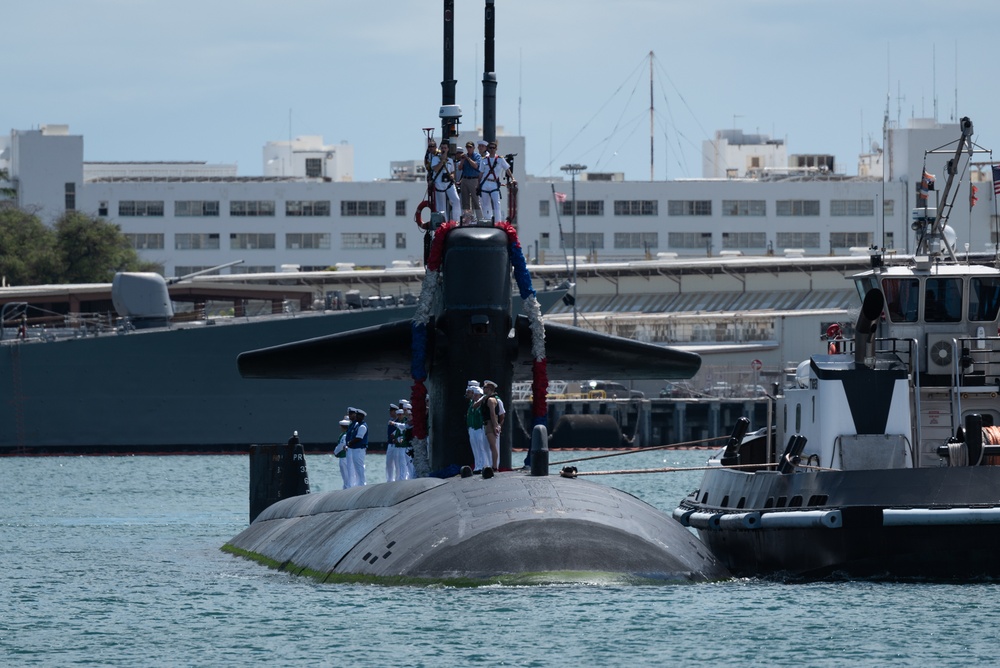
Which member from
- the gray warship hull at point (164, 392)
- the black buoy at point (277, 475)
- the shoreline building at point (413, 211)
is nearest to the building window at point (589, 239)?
the shoreline building at point (413, 211)

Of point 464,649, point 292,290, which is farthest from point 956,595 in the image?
point 292,290

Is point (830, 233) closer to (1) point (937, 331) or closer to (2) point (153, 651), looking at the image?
(1) point (937, 331)

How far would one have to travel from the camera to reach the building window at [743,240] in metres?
111

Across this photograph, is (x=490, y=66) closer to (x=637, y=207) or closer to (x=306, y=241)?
(x=306, y=241)

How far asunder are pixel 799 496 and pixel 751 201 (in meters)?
90.7

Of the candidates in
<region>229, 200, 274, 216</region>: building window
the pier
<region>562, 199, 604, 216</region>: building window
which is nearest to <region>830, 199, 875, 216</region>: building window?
<region>562, 199, 604, 216</region>: building window

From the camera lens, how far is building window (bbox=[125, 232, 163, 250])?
10738 centimetres

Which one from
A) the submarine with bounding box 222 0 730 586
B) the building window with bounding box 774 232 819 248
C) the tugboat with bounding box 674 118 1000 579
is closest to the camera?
the submarine with bounding box 222 0 730 586

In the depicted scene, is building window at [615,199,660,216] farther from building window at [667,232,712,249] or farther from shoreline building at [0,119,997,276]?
building window at [667,232,712,249]

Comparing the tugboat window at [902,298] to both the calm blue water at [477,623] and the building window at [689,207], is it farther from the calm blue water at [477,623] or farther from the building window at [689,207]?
the building window at [689,207]

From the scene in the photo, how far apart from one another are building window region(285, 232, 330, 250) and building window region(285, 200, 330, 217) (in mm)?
1264

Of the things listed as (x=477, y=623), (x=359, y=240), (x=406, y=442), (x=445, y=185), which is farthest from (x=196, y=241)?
(x=477, y=623)

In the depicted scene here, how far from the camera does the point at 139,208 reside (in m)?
107

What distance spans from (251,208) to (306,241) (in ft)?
13.1
